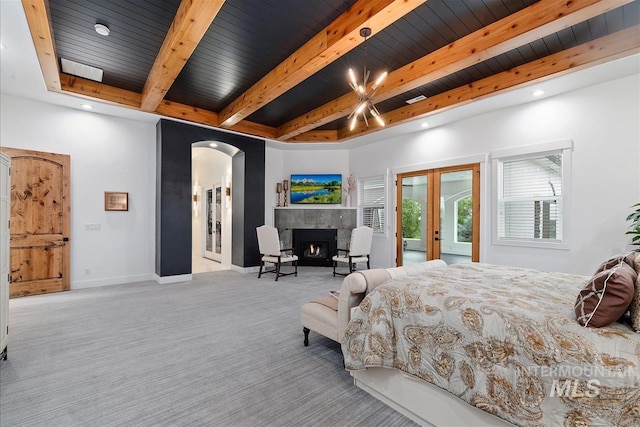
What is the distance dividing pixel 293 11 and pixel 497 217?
4342 millimetres

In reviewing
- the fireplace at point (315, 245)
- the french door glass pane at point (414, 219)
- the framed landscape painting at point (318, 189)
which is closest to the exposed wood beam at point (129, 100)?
the framed landscape painting at point (318, 189)

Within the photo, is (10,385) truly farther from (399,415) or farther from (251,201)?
(251,201)

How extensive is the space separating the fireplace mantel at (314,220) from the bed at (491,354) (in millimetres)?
4886

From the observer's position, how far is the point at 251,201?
21.8 ft

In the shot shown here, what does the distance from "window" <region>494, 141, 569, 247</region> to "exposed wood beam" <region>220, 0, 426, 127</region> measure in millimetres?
3393

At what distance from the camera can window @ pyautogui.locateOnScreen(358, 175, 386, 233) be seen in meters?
→ 6.80

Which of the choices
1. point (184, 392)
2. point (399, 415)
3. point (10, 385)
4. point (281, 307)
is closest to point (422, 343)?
point (399, 415)

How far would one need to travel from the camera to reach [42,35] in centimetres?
289

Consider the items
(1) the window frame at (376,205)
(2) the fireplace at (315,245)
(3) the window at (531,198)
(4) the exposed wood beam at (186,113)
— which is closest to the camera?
(3) the window at (531,198)

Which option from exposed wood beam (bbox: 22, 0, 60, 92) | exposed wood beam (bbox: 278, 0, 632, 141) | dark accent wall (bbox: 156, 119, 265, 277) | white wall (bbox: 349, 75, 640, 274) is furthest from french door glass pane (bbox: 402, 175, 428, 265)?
exposed wood beam (bbox: 22, 0, 60, 92)

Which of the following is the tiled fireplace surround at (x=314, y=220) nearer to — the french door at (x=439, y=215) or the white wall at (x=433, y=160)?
the white wall at (x=433, y=160)

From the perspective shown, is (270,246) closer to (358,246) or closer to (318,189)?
(358,246)

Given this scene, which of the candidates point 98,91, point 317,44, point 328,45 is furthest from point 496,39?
point 98,91

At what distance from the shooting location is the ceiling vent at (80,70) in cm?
388
